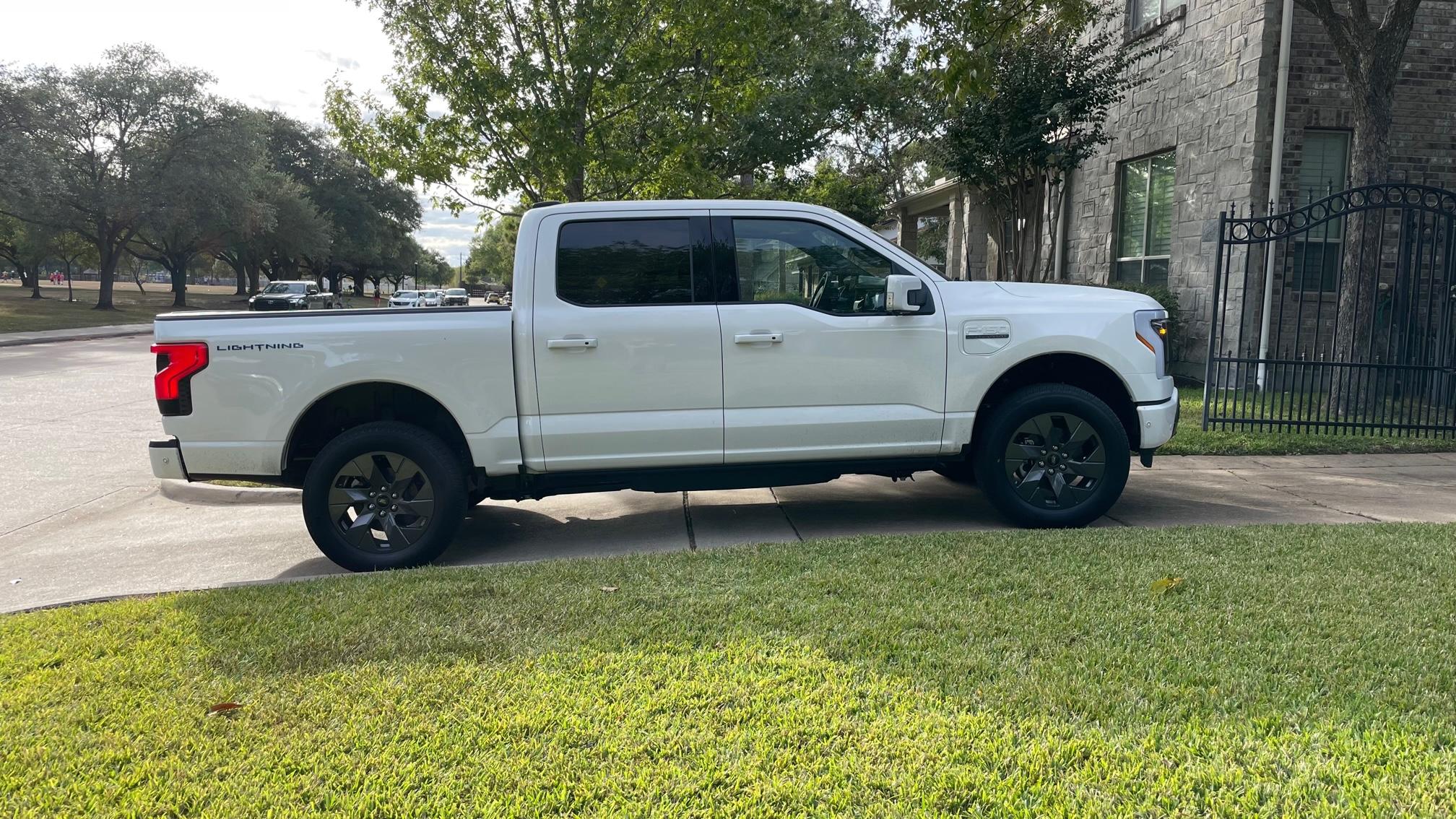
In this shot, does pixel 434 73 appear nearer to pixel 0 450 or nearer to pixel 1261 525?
pixel 0 450

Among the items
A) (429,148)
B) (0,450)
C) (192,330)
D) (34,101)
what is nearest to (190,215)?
(34,101)

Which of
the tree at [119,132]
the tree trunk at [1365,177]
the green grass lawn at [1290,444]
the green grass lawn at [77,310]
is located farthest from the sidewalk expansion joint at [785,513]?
the tree at [119,132]

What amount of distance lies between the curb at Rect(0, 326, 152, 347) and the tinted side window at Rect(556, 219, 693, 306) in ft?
86.9

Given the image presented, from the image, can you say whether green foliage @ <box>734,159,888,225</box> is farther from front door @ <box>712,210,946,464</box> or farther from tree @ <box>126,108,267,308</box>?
tree @ <box>126,108,267,308</box>

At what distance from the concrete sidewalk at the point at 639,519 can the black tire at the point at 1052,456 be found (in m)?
0.42

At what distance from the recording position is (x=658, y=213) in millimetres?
5684

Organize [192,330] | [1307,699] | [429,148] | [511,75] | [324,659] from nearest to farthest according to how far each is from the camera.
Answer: [1307,699] → [324,659] → [192,330] → [511,75] → [429,148]

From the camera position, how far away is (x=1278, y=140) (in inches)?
448

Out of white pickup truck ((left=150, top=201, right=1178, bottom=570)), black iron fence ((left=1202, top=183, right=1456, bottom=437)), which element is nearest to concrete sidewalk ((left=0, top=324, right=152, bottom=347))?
white pickup truck ((left=150, top=201, right=1178, bottom=570))

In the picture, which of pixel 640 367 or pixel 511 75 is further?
pixel 511 75

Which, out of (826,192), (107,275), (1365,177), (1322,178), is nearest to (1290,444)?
(1365,177)

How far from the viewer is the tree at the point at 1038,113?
13625mm

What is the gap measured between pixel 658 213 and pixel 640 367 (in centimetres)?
94

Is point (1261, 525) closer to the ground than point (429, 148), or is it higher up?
closer to the ground
